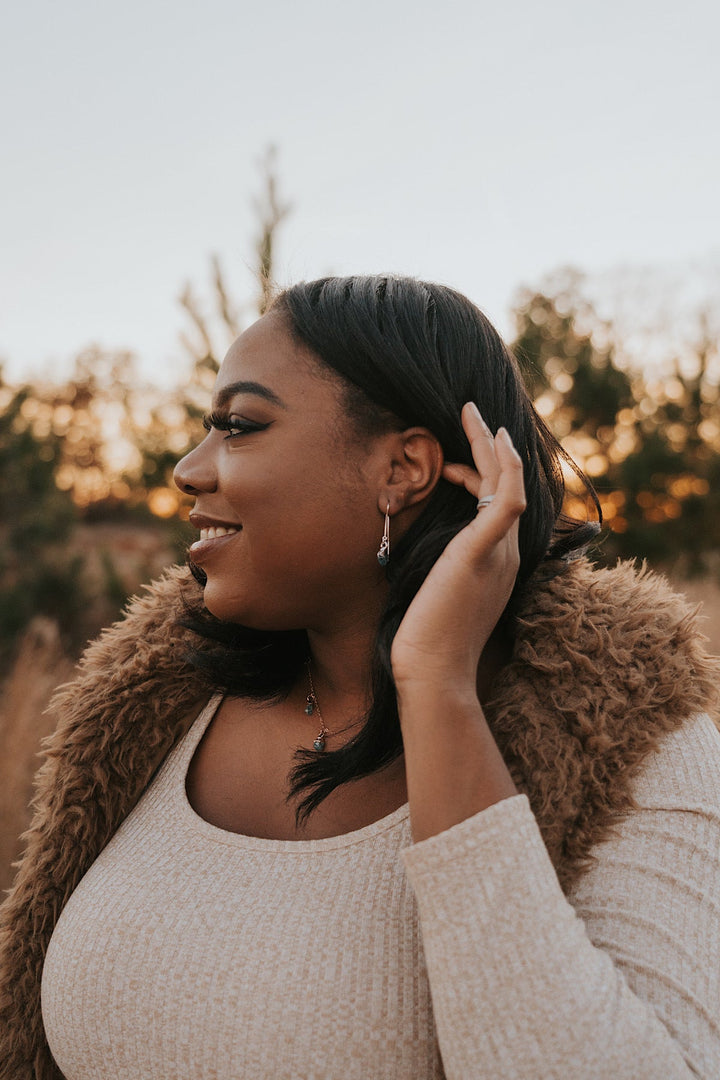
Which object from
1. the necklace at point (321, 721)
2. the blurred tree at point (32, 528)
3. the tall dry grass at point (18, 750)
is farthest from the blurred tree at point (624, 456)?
the necklace at point (321, 721)

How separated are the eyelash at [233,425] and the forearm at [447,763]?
0.56 meters

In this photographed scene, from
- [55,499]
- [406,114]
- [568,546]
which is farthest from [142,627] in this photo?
[55,499]

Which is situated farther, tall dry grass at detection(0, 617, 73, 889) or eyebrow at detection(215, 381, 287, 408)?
tall dry grass at detection(0, 617, 73, 889)

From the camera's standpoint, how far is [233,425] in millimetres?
1473

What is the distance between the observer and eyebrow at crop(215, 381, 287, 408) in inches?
57.1

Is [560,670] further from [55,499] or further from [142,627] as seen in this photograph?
[55,499]

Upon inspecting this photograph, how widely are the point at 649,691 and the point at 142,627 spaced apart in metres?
1.09

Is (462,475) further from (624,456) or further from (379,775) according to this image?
(624,456)

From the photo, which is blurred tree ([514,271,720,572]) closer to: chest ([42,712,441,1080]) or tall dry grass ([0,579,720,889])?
tall dry grass ([0,579,720,889])

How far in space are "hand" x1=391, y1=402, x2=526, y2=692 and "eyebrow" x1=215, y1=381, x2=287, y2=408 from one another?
0.40 m

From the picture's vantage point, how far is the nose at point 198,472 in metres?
1.49

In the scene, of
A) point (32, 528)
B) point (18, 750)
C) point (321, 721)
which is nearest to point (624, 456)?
point (32, 528)

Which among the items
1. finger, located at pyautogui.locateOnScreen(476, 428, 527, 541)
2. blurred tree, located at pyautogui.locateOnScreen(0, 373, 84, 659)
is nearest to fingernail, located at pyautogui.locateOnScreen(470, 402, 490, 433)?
finger, located at pyautogui.locateOnScreen(476, 428, 527, 541)

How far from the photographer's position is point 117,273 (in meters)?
7.71
